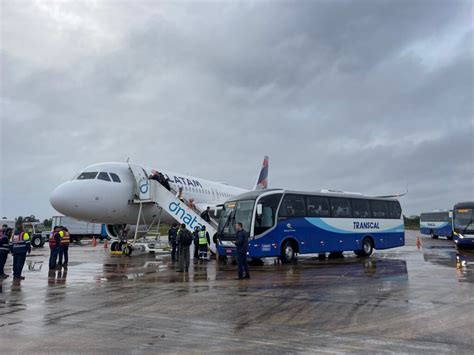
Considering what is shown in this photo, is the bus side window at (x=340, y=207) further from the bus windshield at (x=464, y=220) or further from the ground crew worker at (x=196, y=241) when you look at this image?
the bus windshield at (x=464, y=220)

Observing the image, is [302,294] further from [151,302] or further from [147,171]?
[147,171]

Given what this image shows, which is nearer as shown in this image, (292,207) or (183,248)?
(183,248)

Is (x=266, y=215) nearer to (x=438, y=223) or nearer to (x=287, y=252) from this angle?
(x=287, y=252)

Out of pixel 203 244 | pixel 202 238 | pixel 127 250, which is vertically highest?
pixel 202 238

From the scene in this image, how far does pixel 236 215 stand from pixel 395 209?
10.5m

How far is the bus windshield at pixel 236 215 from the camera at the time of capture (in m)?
18.0

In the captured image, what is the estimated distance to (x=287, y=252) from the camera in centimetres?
1841

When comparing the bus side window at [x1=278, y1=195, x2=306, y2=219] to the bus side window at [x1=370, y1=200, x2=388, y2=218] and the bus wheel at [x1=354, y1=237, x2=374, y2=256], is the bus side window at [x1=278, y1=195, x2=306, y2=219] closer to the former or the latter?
the bus wheel at [x1=354, y1=237, x2=374, y2=256]

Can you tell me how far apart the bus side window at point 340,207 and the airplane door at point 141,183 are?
29.5ft

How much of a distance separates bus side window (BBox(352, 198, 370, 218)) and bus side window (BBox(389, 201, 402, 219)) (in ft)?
6.94

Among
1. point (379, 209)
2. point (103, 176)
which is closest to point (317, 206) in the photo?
point (379, 209)

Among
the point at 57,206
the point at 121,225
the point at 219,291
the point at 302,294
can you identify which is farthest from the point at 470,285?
the point at 121,225

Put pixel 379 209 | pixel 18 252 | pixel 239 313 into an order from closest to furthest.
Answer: pixel 239 313
pixel 18 252
pixel 379 209

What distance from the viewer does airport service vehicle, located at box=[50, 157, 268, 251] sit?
2003cm
